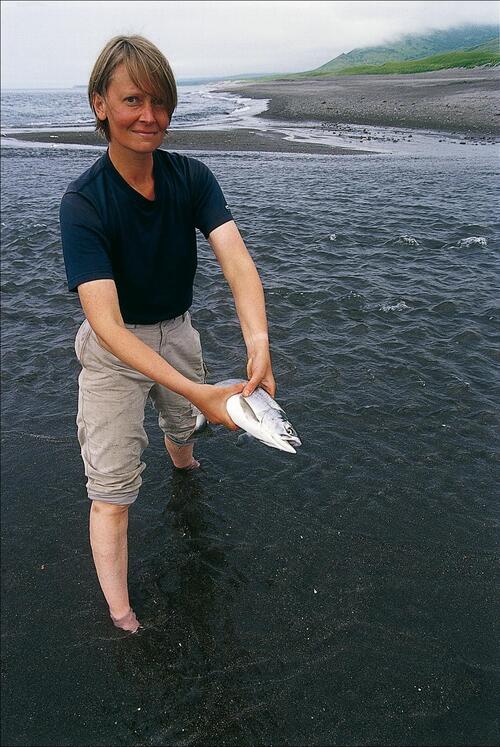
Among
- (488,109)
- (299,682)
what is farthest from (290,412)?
(488,109)

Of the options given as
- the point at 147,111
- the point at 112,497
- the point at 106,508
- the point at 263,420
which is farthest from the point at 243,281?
the point at 106,508

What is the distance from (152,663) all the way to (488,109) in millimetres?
41961

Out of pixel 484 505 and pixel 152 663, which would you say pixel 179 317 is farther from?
pixel 484 505

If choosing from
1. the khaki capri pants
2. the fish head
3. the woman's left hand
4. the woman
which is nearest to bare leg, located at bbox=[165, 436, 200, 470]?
the woman

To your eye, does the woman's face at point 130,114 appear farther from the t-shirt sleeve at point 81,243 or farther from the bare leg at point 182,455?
the bare leg at point 182,455

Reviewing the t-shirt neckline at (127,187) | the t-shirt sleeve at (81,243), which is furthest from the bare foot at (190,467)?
the t-shirt neckline at (127,187)

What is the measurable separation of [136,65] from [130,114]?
0.93ft

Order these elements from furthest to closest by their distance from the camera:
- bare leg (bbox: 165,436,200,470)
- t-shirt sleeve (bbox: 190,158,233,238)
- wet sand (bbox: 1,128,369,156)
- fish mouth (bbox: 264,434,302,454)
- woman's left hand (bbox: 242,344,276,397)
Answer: wet sand (bbox: 1,128,369,156) < bare leg (bbox: 165,436,200,470) < t-shirt sleeve (bbox: 190,158,233,238) < woman's left hand (bbox: 242,344,276,397) < fish mouth (bbox: 264,434,302,454)

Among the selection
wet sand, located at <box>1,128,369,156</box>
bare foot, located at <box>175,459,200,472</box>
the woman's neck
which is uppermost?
wet sand, located at <box>1,128,369,156</box>

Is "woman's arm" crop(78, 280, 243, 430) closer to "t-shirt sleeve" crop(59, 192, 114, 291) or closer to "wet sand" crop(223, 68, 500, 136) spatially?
"t-shirt sleeve" crop(59, 192, 114, 291)

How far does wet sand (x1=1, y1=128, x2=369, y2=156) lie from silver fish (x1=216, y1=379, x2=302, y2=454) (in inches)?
1033

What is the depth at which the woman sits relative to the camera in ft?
10.7

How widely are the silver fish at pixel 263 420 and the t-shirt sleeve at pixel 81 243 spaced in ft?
4.03

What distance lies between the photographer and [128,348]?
334 cm
